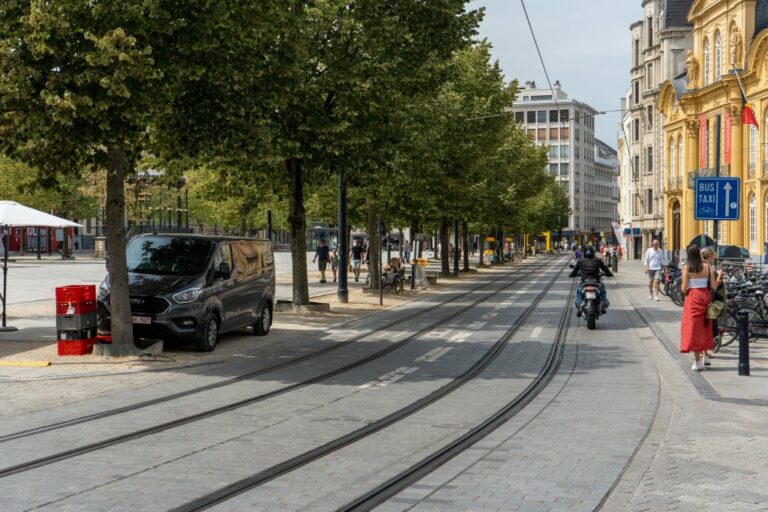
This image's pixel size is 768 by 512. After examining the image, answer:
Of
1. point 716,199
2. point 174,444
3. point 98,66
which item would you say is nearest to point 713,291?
point 716,199

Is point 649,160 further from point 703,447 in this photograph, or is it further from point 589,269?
point 703,447

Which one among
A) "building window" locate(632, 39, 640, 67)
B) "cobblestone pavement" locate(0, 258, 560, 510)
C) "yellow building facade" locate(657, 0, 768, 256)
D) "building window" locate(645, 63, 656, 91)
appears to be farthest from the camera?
→ "building window" locate(632, 39, 640, 67)

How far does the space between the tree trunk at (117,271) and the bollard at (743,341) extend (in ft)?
28.0

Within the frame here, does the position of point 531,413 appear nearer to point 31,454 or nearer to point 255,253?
point 31,454

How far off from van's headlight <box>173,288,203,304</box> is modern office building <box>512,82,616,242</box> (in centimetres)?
14335

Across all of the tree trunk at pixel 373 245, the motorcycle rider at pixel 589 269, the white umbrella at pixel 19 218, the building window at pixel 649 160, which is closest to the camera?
the white umbrella at pixel 19 218

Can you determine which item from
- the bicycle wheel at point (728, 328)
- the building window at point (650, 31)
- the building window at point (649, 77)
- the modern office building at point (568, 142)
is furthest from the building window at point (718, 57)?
the modern office building at point (568, 142)

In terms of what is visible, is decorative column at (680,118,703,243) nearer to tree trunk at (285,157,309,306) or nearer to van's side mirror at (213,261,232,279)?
tree trunk at (285,157,309,306)

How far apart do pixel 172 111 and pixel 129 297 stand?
3028 mm

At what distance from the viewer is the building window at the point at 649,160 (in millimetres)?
76200

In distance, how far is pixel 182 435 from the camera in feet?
27.9

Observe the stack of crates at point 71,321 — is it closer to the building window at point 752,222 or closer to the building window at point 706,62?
the building window at point 752,222

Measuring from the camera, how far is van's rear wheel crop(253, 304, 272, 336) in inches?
703

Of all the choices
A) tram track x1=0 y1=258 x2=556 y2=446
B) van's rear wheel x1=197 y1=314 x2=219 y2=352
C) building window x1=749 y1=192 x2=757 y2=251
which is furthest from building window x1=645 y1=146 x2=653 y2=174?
van's rear wheel x1=197 y1=314 x2=219 y2=352
